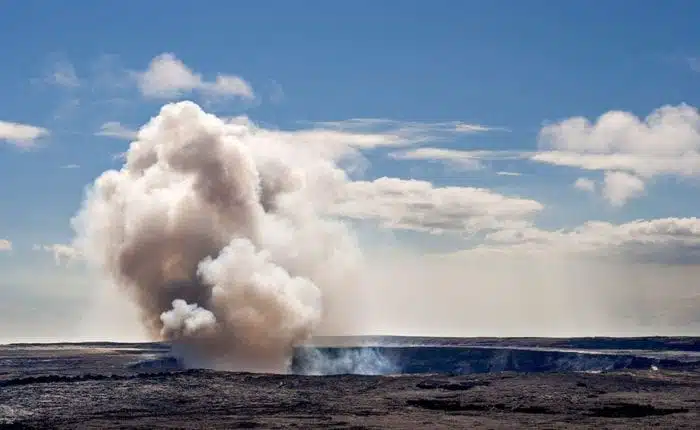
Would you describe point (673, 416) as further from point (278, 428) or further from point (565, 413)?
point (278, 428)

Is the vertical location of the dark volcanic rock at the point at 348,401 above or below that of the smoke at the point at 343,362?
below

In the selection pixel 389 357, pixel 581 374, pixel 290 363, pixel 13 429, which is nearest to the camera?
pixel 13 429

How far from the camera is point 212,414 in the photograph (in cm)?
4984

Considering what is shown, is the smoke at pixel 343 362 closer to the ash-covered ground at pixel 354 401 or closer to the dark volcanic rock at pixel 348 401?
the ash-covered ground at pixel 354 401

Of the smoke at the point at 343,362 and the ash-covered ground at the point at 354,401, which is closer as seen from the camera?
the ash-covered ground at the point at 354,401

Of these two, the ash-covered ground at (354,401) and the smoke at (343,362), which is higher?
the smoke at (343,362)

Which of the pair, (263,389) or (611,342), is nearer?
(263,389)

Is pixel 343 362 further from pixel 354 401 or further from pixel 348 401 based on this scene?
pixel 348 401

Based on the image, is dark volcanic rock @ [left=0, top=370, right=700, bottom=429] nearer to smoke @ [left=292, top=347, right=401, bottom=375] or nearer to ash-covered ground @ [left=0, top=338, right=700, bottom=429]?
ash-covered ground @ [left=0, top=338, right=700, bottom=429]

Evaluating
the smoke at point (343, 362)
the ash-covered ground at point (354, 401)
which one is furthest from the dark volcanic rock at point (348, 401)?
the smoke at point (343, 362)

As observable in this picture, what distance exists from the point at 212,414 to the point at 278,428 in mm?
6869

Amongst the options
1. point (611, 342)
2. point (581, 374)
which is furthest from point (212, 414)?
point (611, 342)

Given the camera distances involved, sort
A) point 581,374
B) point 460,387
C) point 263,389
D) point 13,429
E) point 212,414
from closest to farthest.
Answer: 1. point 13,429
2. point 212,414
3. point 263,389
4. point 460,387
5. point 581,374

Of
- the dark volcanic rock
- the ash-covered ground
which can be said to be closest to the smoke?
the ash-covered ground
